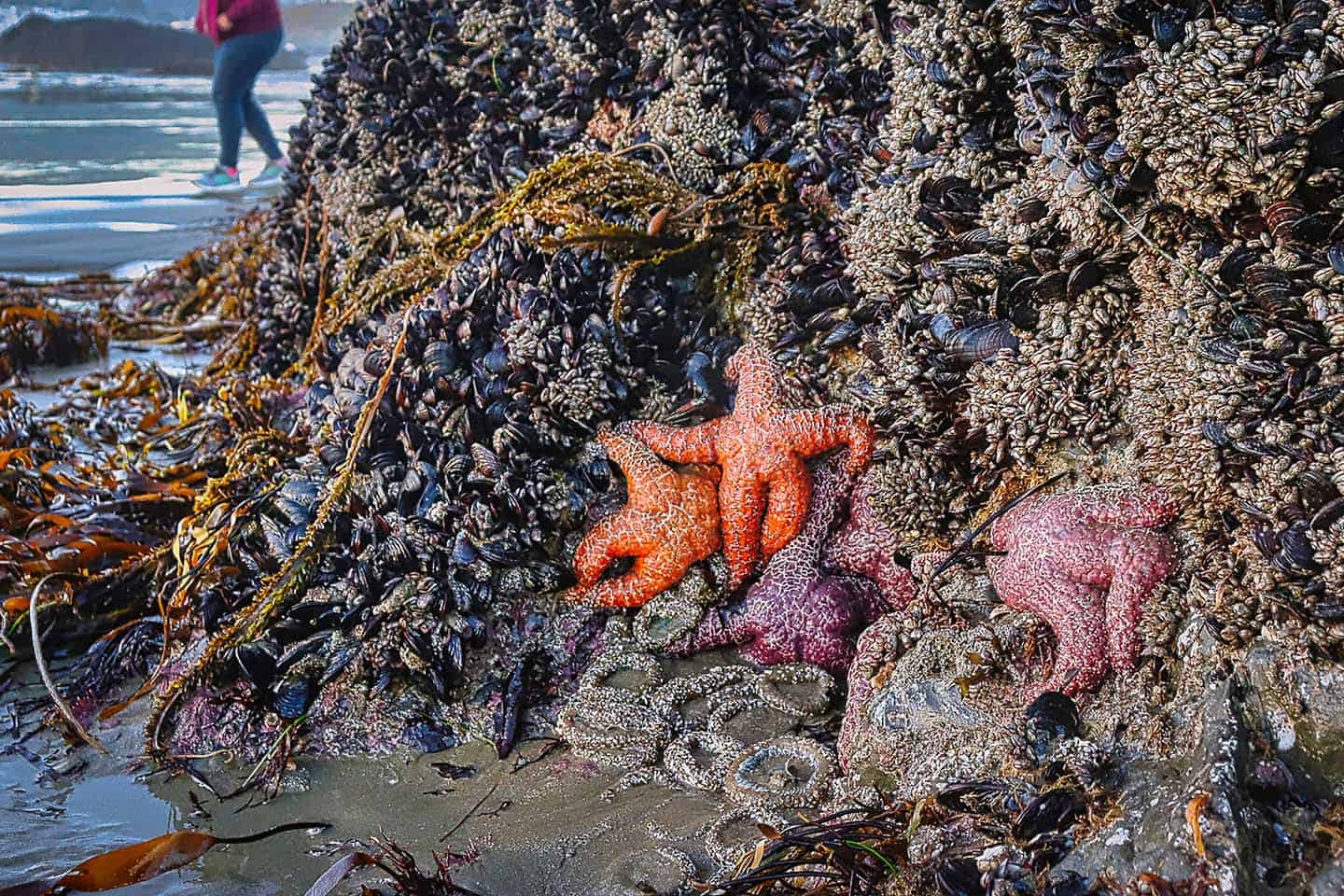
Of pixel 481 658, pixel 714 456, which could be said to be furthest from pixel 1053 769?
pixel 481 658

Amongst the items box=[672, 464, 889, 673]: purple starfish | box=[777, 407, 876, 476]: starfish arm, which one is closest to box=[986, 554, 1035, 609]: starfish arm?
box=[672, 464, 889, 673]: purple starfish

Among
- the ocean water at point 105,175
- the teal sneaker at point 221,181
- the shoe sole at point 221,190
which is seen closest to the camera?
the ocean water at point 105,175

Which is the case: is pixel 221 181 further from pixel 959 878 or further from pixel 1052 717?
pixel 959 878

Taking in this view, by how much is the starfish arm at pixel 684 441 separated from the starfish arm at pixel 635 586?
434 mm

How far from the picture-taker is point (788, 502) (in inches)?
157

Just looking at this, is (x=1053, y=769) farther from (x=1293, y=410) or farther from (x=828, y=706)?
(x=1293, y=410)

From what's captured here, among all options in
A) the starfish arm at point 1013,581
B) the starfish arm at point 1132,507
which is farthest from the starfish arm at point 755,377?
the starfish arm at point 1132,507

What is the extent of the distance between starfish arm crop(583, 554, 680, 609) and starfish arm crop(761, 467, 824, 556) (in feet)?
1.42

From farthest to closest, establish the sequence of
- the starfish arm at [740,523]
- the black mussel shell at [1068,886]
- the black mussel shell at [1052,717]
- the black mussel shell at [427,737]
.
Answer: the starfish arm at [740,523] → the black mussel shell at [427,737] → the black mussel shell at [1052,717] → the black mussel shell at [1068,886]

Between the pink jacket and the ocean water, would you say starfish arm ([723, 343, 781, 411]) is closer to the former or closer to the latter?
the ocean water

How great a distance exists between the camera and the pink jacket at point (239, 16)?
41.2 feet

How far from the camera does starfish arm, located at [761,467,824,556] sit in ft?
13.0

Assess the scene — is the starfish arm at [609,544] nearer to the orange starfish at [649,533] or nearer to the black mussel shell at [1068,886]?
the orange starfish at [649,533]

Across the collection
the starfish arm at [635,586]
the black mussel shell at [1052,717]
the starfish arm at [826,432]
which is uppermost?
the starfish arm at [826,432]
